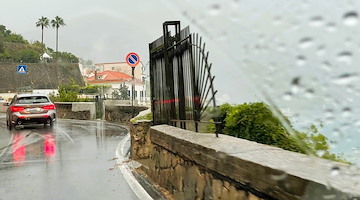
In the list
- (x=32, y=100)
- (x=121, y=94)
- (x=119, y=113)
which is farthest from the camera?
(x=121, y=94)

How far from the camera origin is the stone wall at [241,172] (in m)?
2.32

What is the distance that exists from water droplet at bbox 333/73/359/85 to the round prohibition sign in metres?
15.3

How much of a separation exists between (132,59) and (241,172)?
1427 centimetres

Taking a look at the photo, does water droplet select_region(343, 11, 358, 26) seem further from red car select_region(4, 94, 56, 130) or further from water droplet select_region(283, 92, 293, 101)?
red car select_region(4, 94, 56, 130)

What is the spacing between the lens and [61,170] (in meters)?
7.86

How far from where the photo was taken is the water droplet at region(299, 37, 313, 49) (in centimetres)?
194

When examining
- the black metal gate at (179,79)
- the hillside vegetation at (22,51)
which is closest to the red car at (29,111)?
the black metal gate at (179,79)

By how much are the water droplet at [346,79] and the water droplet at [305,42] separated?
0.22 metres

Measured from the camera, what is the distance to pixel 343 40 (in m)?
1.80

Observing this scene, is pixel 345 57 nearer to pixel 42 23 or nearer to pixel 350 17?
pixel 350 17

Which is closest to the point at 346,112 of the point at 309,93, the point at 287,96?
the point at 309,93

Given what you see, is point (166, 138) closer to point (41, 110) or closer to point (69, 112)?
point (41, 110)

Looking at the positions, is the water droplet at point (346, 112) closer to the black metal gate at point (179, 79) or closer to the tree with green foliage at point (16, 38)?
the black metal gate at point (179, 79)

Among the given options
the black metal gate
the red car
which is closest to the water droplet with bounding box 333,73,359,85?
the black metal gate
